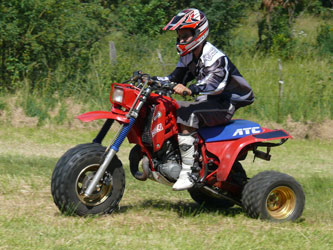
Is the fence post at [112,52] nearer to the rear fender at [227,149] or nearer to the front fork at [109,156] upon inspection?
the rear fender at [227,149]

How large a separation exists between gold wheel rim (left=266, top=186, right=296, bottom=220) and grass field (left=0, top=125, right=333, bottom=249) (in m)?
0.20

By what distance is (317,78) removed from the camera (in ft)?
46.3

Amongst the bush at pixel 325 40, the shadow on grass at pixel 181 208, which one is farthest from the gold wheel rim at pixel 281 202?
the bush at pixel 325 40

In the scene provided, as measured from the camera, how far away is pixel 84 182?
19.5 feet

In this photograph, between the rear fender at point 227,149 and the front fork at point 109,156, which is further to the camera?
the rear fender at point 227,149

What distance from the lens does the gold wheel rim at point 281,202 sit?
6660 mm

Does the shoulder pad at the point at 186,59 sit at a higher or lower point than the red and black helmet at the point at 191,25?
lower

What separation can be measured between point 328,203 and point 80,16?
938 centimetres

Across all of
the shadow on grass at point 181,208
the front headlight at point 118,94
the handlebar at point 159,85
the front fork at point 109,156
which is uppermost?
the handlebar at point 159,85

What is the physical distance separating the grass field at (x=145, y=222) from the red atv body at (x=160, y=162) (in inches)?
8.9

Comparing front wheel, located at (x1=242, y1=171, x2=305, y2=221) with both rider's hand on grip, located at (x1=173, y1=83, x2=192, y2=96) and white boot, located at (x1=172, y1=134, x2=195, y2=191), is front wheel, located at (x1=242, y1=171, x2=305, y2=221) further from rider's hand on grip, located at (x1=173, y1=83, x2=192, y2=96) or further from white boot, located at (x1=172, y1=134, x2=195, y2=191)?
rider's hand on grip, located at (x1=173, y1=83, x2=192, y2=96)

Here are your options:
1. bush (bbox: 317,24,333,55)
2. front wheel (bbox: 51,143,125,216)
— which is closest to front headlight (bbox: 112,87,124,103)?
front wheel (bbox: 51,143,125,216)

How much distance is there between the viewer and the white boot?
6.29 metres

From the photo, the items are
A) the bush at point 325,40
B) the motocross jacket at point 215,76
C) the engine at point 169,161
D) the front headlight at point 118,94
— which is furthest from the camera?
the bush at point 325,40
